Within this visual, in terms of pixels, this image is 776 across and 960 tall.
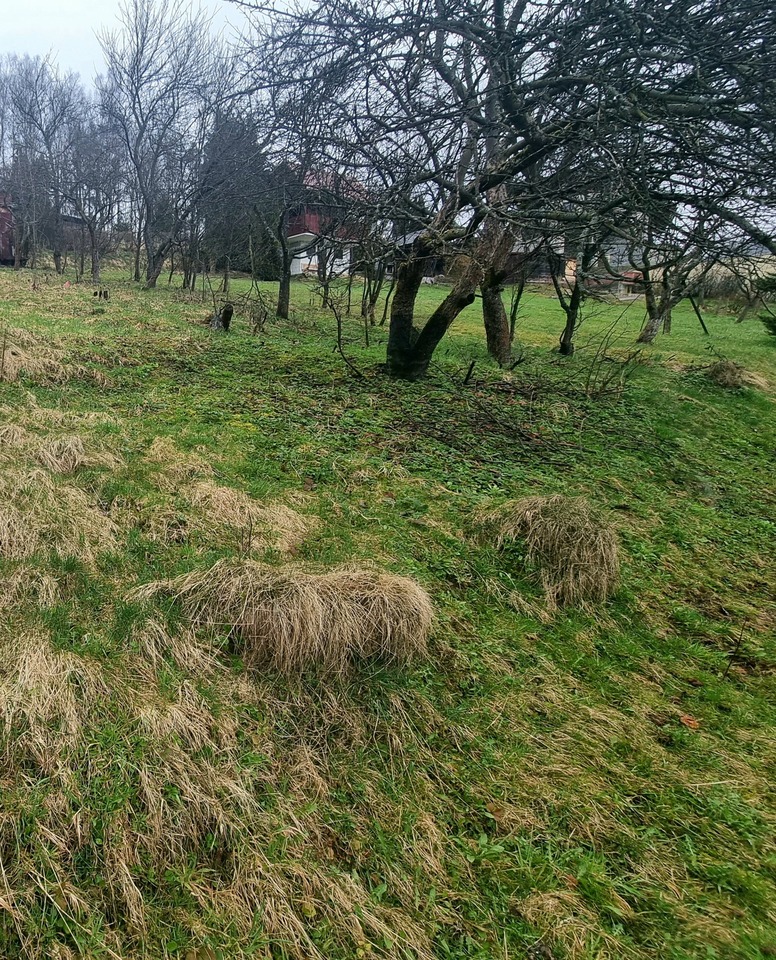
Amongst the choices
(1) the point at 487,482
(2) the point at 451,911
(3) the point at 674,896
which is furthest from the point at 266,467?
(3) the point at 674,896

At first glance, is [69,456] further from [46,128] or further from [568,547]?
[46,128]

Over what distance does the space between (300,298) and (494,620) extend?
57.0 ft

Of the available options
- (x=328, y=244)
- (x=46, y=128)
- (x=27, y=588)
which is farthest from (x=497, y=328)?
(x=46, y=128)

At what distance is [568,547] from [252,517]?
6.51 feet

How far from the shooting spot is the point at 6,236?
23484 mm

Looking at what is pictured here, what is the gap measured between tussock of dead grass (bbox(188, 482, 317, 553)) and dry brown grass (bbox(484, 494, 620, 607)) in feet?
4.42

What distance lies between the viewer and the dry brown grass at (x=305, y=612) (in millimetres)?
2533

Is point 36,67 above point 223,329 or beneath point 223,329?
above

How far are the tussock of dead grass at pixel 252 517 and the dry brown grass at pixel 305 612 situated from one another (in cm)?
50

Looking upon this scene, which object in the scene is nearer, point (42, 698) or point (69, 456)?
point (42, 698)

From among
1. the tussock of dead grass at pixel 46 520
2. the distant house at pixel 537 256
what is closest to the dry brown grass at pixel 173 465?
the tussock of dead grass at pixel 46 520

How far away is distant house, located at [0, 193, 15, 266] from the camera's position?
72.4 feet

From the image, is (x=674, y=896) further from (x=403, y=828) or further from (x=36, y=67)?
(x=36, y=67)

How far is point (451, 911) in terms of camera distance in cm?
184
